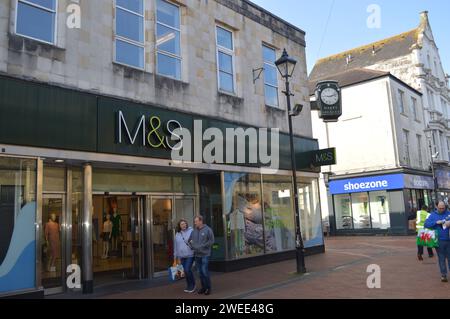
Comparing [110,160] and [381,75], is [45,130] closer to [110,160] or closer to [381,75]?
[110,160]

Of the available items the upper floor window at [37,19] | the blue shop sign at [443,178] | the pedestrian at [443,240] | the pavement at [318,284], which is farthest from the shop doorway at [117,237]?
the blue shop sign at [443,178]

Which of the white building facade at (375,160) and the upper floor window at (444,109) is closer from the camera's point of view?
the white building facade at (375,160)

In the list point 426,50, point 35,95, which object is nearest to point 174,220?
point 35,95

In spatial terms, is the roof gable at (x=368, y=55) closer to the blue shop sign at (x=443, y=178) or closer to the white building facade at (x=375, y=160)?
the white building facade at (x=375, y=160)

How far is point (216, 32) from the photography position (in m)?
13.9

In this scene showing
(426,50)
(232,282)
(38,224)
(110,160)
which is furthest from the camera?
(426,50)

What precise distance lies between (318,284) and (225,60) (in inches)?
313

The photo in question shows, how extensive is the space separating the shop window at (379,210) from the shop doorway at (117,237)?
20.1m

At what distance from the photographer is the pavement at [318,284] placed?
27.6ft

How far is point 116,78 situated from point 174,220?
4562 mm

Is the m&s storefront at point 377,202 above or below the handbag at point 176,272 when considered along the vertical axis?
above

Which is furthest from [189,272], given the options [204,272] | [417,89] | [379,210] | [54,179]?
[417,89]

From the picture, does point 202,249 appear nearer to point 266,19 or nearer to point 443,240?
point 443,240

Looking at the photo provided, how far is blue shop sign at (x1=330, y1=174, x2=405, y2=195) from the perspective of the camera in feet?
87.8
